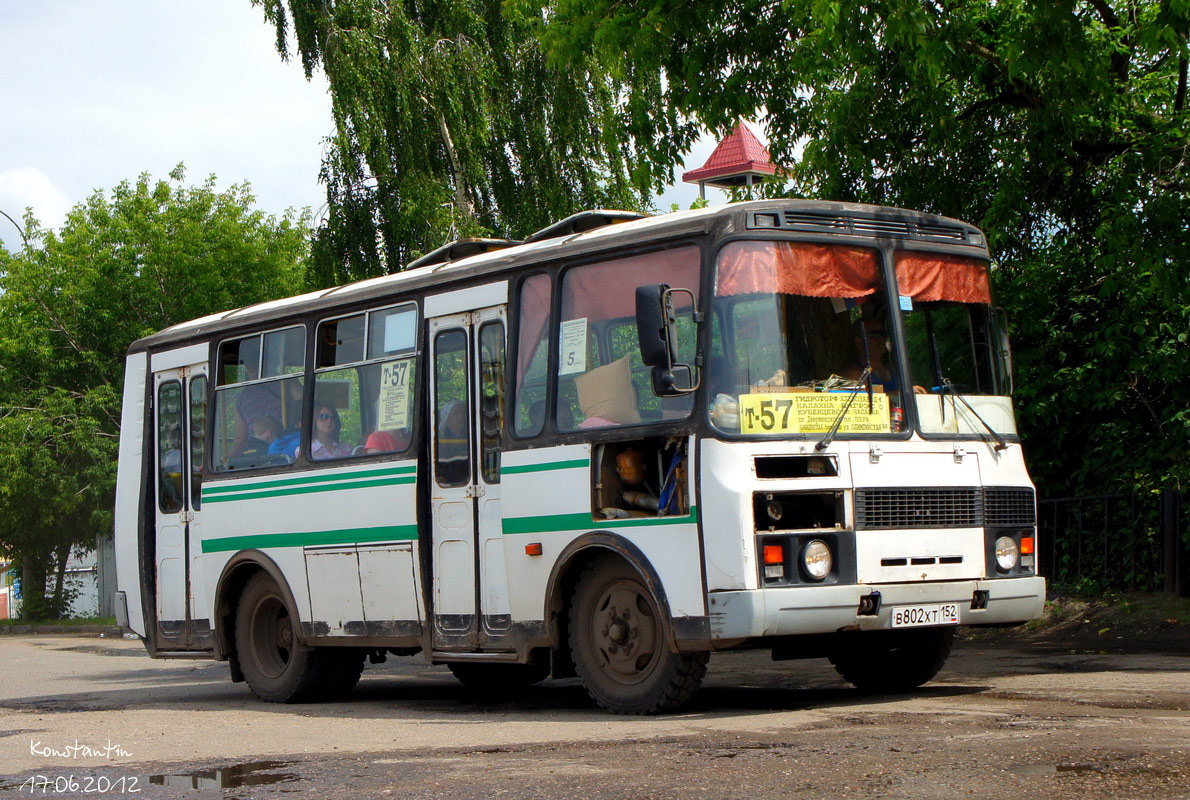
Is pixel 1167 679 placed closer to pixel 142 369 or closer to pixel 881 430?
pixel 881 430

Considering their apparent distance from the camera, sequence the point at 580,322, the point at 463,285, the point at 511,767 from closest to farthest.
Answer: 1. the point at 511,767
2. the point at 580,322
3. the point at 463,285

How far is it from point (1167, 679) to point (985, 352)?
256cm

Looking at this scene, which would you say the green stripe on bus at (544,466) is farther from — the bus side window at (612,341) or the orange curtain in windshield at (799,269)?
the orange curtain in windshield at (799,269)

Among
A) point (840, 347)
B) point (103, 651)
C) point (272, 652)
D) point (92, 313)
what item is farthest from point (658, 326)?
point (92, 313)

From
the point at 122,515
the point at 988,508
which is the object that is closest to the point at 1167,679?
the point at 988,508

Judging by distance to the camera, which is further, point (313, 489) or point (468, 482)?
point (313, 489)

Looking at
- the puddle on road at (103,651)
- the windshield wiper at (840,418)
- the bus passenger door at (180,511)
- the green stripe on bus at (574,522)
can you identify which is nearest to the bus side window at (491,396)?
the green stripe on bus at (574,522)

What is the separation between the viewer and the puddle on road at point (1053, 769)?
→ 256 inches

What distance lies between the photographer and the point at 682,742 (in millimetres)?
8094

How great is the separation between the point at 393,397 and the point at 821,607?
413 cm

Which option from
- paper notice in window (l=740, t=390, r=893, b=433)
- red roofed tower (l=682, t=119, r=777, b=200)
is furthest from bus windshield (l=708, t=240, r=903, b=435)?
red roofed tower (l=682, t=119, r=777, b=200)

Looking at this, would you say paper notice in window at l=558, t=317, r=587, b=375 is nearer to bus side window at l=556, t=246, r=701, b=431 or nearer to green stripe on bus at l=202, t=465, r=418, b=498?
bus side window at l=556, t=246, r=701, b=431

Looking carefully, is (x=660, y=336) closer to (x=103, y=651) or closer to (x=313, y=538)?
→ (x=313, y=538)

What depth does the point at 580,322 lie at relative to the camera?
10352mm
